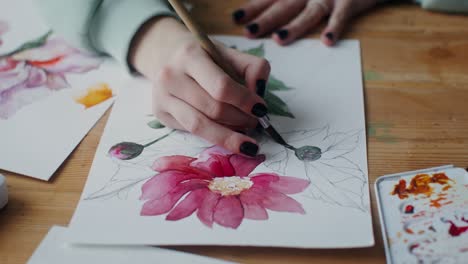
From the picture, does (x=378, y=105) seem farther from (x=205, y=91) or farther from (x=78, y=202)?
(x=78, y=202)

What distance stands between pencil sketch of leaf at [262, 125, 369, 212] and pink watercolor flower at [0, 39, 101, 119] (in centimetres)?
28

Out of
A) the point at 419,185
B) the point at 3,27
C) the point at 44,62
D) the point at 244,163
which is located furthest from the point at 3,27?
the point at 419,185

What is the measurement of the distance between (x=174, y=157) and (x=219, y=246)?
0.13 m

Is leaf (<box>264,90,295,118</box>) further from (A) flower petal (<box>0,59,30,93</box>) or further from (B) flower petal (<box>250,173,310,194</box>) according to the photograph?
(A) flower petal (<box>0,59,30,93</box>)

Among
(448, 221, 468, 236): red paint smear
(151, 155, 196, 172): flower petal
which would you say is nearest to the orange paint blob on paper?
(151, 155, 196, 172): flower petal

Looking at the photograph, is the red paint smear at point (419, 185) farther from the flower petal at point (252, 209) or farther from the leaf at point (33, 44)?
the leaf at point (33, 44)

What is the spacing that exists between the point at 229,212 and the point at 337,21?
0.36m

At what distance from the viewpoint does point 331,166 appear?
1.82 ft

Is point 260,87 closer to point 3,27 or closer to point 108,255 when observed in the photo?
point 108,255

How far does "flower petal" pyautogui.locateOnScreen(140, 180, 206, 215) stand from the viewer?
0.52 metres

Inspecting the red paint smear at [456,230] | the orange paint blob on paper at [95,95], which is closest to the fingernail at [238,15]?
the orange paint blob on paper at [95,95]

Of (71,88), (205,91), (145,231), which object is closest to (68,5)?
(71,88)

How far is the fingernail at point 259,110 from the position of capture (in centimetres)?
58

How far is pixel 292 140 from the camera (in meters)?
0.59
